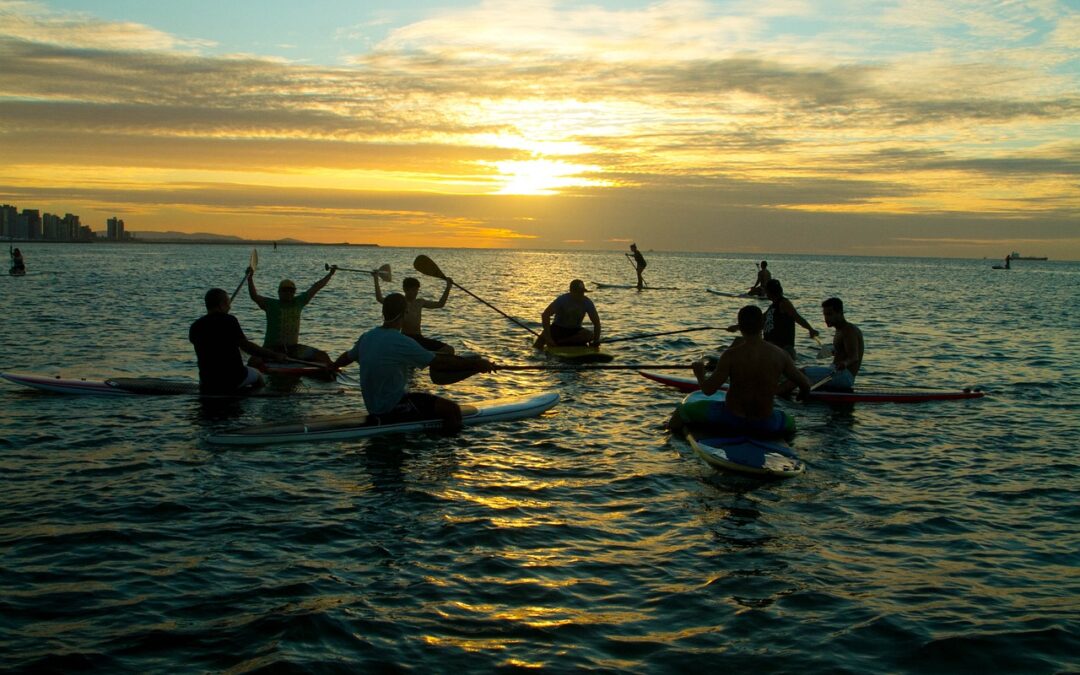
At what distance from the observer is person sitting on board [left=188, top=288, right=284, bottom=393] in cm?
1295

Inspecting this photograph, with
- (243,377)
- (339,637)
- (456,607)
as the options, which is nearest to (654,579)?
(456,607)

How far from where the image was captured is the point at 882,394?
1526 centimetres

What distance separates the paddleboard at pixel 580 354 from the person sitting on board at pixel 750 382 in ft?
25.1

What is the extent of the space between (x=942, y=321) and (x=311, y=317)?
2719 centimetres

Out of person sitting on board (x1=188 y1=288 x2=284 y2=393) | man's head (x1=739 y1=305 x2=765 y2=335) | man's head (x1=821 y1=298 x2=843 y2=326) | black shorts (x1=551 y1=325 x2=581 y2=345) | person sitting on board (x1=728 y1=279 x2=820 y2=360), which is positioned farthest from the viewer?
black shorts (x1=551 y1=325 x2=581 y2=345)

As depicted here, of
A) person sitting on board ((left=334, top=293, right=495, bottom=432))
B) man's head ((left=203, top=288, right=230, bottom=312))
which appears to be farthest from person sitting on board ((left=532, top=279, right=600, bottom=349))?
man's head ((left=203, top=288, right=230, bottom=312))

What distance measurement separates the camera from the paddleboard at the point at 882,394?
49.5 ft

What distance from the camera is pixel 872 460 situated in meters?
11.3

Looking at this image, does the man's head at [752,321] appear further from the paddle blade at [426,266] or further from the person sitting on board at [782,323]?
the paddle blade at [426,266]

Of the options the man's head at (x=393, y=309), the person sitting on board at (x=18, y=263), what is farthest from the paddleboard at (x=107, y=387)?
the person sitting on board at (x=18, y=263)

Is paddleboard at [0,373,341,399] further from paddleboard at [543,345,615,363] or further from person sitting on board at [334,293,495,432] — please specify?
paddleboard at [543,345,615,363]

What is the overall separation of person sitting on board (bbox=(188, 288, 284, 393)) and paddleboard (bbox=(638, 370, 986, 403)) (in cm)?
799

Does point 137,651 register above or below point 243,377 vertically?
below

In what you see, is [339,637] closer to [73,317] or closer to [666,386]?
[666,386]
